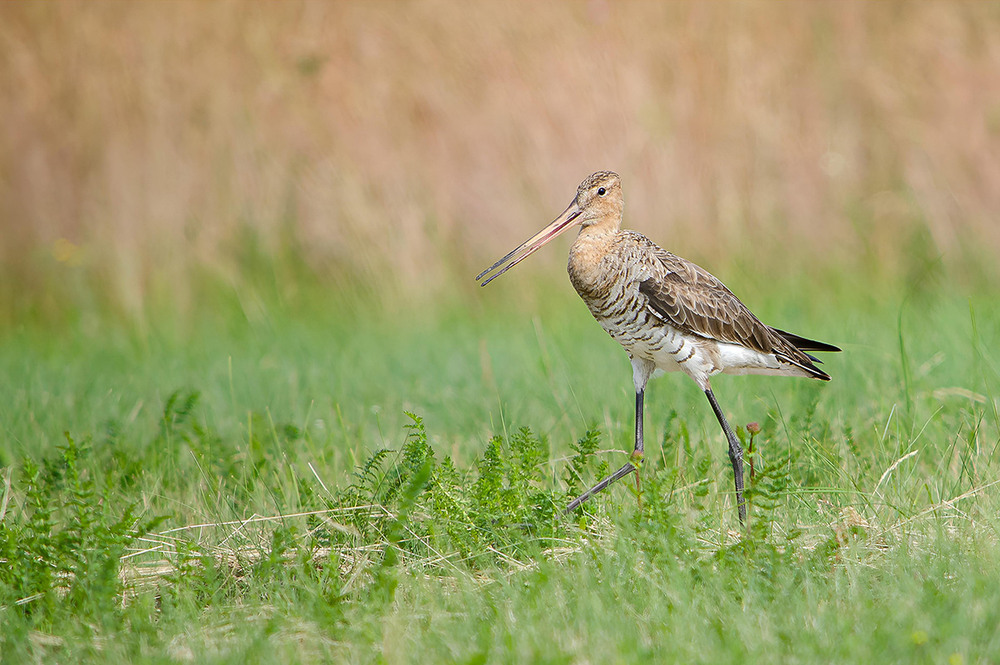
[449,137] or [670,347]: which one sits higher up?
[449,137]

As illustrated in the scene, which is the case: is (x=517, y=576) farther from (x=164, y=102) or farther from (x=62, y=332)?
(x=164, y=102)

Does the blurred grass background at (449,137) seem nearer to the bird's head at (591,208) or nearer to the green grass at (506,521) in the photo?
the green grass at (506,521)

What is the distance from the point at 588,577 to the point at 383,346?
4.45 m

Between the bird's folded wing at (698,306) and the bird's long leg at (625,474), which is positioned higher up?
the bird's folded wing at (698,306)

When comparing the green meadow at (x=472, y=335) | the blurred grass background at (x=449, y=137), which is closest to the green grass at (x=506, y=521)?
the green meadow at (x=472, y=335)

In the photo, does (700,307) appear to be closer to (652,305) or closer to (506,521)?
(652,305)

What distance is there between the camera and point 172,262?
880 cm

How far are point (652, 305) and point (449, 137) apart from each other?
5.39 m

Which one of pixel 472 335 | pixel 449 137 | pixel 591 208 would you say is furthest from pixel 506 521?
pixel 449 137

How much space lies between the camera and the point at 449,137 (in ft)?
31.0

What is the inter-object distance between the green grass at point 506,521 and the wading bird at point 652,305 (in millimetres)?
276

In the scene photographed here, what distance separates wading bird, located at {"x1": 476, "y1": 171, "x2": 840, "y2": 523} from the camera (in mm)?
4434

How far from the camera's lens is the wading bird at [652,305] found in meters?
4.43

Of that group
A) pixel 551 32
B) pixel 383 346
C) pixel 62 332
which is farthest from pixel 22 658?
pixel 551 32
